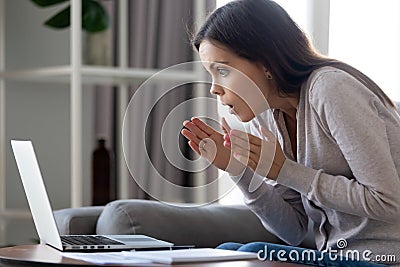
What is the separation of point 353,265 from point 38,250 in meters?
0.54

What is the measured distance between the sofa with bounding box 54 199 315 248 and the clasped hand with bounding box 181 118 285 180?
458 millimetres

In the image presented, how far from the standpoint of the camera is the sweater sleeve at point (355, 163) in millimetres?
1454

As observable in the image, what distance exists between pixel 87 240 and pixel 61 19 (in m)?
1.54

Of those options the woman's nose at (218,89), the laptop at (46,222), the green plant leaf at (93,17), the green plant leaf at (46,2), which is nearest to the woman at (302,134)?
the woman's nose at (218,89)

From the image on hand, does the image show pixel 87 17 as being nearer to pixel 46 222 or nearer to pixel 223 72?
pixel 223 72

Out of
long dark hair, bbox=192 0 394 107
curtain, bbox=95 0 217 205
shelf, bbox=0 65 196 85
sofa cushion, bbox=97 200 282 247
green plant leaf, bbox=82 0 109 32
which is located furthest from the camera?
curtain, bbox=95 0 217 205

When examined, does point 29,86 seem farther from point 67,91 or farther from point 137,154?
→ point 137,154

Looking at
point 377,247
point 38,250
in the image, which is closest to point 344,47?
point 377,247

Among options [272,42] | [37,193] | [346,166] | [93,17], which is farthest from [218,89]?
[93,17]

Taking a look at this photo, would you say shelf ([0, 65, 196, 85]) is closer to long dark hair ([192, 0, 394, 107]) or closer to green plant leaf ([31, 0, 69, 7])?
green plant leaf ([31, 0, 69, 7])

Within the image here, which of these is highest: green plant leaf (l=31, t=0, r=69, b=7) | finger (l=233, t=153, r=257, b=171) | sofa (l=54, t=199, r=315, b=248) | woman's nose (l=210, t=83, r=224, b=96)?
green plant leaf (l=31, t=0, r=69, b=7)

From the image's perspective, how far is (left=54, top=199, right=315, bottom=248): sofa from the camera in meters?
1.85

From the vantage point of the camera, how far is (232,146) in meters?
1.42

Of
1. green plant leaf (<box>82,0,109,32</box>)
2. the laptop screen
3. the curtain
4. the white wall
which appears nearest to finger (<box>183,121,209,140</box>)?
the laptop screen
